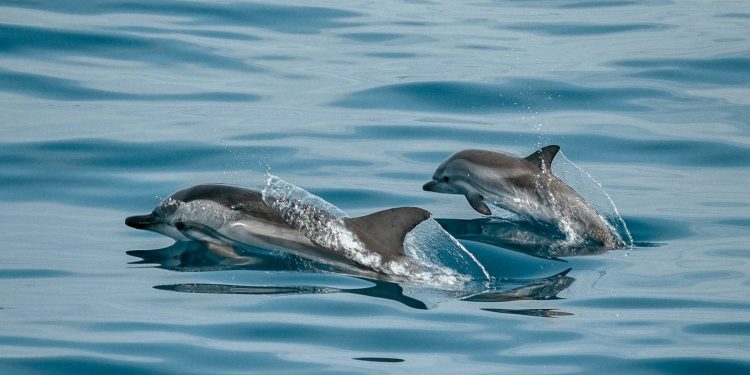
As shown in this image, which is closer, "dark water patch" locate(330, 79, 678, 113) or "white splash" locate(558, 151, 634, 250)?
"white splash" locate(558, 151, 634, 250)

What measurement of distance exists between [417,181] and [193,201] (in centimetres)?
327

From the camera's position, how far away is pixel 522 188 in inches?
453

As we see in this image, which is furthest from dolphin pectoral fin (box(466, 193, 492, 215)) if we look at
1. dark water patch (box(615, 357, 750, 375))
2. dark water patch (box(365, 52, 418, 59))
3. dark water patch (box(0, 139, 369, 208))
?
dark water patch (box(365, 52, 418, 59))

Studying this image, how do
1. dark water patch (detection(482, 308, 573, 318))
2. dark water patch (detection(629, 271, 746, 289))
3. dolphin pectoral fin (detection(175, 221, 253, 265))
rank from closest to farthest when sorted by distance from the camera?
dark water patch (detection(482, 308, 573, 318)) → dark water patch (detection(629, 271, 746, 289)) → dolphin pectoral fin (detection(175, 221, 253, 265))

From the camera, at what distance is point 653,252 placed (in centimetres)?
1030

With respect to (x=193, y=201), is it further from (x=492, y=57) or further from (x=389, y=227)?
(x=492, y=57)

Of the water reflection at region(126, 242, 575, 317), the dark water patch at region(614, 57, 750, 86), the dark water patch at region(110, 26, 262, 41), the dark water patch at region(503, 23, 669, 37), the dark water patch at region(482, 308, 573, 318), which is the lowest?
the dark water patch at region(482, 308, 573, 318)

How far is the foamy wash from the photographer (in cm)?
924

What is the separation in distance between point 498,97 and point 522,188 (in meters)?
5.02

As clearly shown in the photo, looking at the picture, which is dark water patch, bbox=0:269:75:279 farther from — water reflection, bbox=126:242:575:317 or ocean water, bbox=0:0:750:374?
water reflection, bbox=126:242:575:317

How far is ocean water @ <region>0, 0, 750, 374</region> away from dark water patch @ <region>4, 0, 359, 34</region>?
0.22ft

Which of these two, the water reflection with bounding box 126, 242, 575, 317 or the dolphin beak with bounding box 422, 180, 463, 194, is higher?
the dolphin beak with bounding box 422, 180, 463, 194

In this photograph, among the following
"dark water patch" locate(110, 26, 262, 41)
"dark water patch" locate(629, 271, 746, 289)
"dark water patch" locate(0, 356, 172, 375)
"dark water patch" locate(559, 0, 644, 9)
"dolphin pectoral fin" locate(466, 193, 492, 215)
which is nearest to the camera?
"dark water patch" locate(0, 356, 172, 375)

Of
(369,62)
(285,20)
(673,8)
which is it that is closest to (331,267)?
(369,62)
